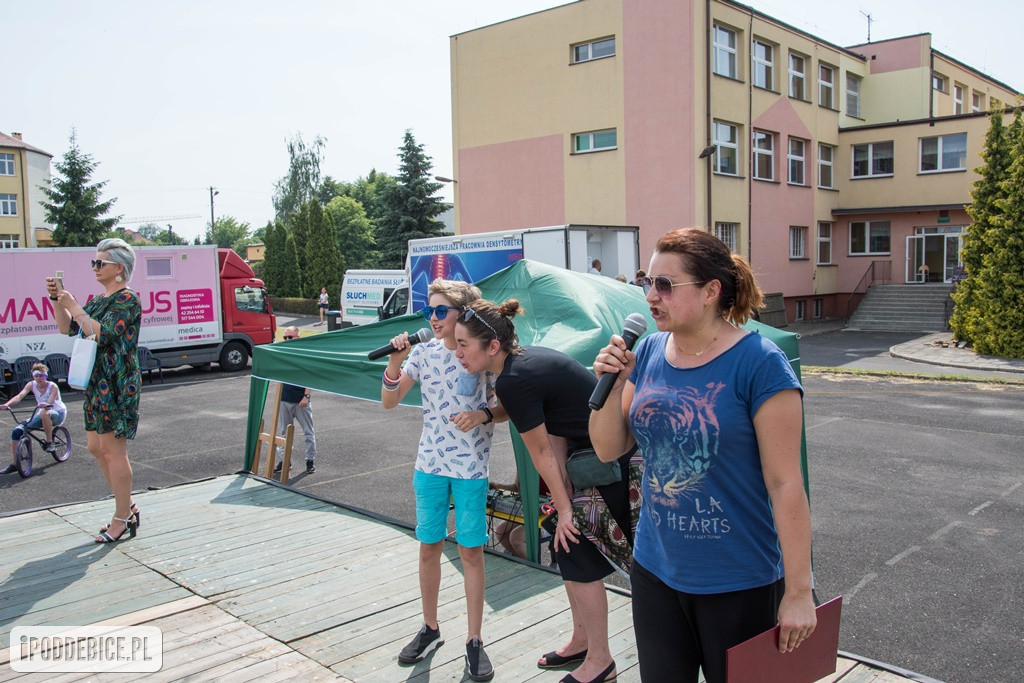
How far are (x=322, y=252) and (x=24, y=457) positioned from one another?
38548 mm

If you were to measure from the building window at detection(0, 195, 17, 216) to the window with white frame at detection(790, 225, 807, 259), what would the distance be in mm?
61429

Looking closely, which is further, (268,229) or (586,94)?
(268,229)

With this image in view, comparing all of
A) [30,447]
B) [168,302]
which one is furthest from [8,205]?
[30,447]

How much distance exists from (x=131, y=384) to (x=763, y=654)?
4867 mm

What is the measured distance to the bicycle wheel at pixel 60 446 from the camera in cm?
1020

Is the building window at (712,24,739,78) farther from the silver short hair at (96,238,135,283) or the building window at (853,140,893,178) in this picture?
the silver short hair at (96,238,135,283)

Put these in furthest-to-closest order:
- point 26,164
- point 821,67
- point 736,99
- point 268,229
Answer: point 26,164, point 268,229, point 821,67, point 736,99

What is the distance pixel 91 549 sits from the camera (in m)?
5.67

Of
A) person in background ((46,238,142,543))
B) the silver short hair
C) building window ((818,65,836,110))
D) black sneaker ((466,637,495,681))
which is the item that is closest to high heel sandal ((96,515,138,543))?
person in background ((46,238,142,543))

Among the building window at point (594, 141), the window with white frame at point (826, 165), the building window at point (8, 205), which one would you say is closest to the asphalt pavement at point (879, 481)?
the building window at point (594, 141)

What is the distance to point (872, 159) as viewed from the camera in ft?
101

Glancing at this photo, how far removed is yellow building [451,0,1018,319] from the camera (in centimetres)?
2450

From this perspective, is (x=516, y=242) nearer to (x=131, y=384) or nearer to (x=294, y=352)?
(x=294, y=352)

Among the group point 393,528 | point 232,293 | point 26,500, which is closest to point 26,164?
point 232,293
